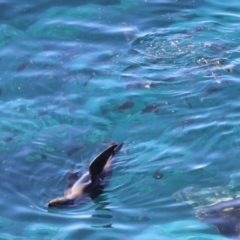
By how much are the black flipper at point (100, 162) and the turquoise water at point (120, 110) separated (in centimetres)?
33

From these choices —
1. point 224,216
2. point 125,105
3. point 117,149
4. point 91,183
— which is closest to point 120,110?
point 125,105

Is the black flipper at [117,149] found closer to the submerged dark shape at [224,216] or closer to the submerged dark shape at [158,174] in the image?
the submerged dark shape at [158,174]

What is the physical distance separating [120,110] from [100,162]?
77.3 inches

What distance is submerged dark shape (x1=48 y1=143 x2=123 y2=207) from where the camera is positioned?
21.4 feet

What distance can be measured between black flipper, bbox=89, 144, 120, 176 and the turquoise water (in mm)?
335

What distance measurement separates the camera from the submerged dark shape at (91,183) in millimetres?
6529

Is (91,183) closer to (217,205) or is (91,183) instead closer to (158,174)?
(158,174)

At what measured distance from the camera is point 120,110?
27.7ft

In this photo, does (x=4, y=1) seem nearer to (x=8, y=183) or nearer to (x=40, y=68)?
(x=40, y=68)

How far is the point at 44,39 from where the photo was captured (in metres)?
10.2

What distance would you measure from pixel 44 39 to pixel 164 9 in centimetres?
219

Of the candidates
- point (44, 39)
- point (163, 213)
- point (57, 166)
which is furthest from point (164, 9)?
point (163, 213)

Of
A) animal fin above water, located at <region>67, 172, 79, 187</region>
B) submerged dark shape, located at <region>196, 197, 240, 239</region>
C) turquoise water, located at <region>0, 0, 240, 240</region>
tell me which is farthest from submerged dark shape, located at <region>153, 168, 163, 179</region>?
animal fin above water, located at <region>67, 172, 79, 187</region>

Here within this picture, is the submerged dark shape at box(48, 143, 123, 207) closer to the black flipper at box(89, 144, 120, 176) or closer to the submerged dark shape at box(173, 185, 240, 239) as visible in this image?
the black flipper at box(89, 144, 120, 176)
